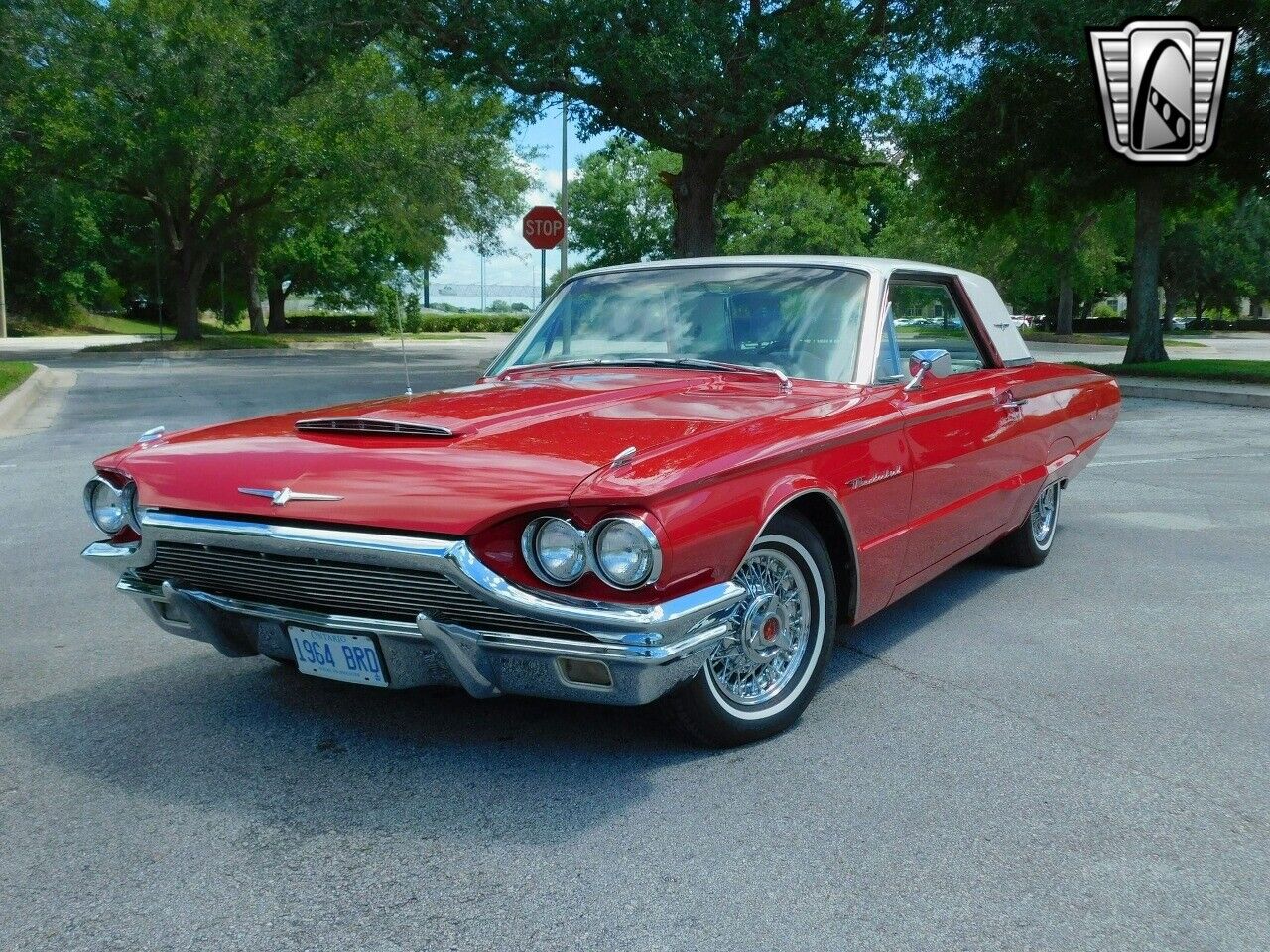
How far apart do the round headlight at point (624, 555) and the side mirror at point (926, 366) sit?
1825 mm

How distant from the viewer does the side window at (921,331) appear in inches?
184

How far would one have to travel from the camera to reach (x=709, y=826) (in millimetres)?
3168

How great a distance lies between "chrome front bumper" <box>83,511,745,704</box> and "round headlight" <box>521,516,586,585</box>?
2.4 inches

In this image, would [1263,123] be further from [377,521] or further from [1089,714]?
[377,521]

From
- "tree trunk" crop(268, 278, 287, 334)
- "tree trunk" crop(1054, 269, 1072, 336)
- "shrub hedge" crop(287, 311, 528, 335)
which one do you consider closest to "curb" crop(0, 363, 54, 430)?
"tree trunk" crop(268, 278, 287, 334)

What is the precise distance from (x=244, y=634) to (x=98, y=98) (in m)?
27.2

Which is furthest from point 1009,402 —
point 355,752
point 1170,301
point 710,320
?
point 1170,301

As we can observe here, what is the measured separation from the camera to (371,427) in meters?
3.78

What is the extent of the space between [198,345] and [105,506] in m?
30.1

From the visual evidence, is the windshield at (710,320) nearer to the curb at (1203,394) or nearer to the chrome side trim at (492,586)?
the chrome side trim at (492,586)

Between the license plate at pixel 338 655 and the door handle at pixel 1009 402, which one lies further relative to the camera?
the door handle at pixel 1009 402

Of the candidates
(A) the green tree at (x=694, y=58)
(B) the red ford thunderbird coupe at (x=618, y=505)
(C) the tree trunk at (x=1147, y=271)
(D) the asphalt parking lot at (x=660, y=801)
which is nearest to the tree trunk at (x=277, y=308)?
(A) the green tree at (x=694, y=58)

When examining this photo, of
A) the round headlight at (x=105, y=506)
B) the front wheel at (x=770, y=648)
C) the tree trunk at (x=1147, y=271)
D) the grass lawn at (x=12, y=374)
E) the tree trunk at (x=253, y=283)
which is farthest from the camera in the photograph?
the tree trunk at (x=253, y=283)

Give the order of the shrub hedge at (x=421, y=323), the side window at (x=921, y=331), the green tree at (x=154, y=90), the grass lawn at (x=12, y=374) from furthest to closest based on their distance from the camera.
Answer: the shrub hedge at (x=421, y=323) < the green tree at (x=154, y=90) < the grass lawn at (x=12, y=374) < the side window at (x=921, y=331)
